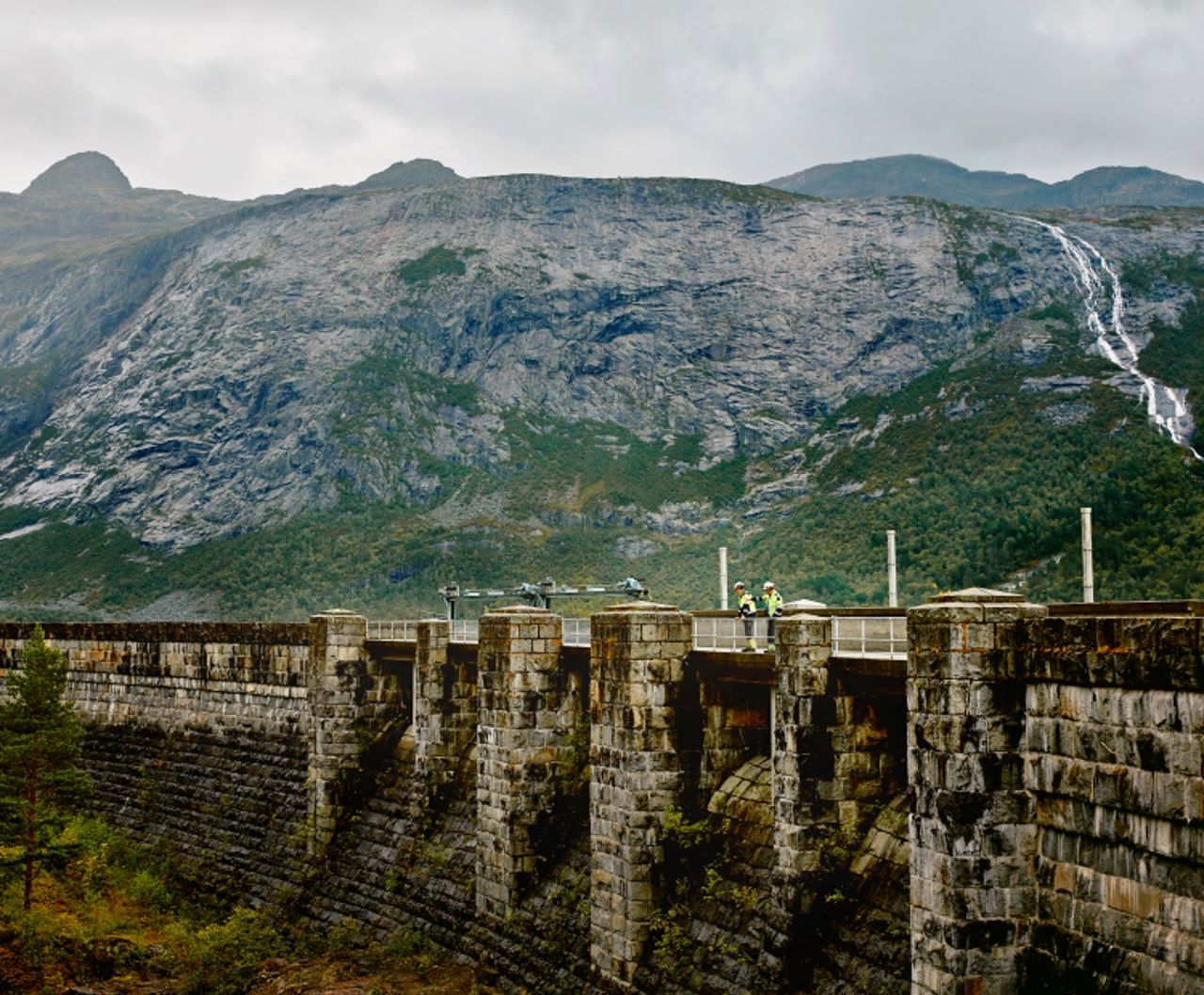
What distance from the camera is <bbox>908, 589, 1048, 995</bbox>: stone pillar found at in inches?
536

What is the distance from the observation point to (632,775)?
21.7 metres

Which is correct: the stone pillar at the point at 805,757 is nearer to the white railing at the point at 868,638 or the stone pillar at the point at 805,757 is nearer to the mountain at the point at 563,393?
the white railing at the point at 868,638

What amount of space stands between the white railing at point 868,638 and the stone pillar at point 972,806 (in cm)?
327

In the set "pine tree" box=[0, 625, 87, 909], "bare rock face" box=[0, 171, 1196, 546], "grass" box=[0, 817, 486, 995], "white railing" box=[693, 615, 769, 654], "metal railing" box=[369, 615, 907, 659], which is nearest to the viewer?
"metal railing" box=[369, 615, 907, 659]

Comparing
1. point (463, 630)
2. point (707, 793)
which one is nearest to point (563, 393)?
point (463, 630)

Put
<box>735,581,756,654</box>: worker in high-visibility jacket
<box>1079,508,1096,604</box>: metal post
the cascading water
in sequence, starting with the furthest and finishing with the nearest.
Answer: the cascading water < <box>1079,508,1096,604</box>: metal post < <box>735,581,756,654</box>: worker in high-visibility jacket

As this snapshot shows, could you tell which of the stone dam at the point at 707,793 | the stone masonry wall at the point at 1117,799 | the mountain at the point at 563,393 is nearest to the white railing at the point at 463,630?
the stone dam at the point at 707,793

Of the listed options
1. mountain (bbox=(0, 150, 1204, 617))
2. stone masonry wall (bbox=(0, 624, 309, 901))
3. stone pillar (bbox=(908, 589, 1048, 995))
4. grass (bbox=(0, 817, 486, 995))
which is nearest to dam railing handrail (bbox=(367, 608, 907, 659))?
stone pillar (bbox=(908, 589, 1048, 995))

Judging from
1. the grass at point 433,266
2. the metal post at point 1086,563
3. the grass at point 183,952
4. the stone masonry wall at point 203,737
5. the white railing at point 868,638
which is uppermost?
the grass at point 433,266

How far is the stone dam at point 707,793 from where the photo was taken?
12578 mm

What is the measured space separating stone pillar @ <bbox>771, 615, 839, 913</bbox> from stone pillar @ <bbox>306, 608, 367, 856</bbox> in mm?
17145

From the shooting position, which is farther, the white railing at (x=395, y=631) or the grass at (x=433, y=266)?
the grass at (x=433, y=266)

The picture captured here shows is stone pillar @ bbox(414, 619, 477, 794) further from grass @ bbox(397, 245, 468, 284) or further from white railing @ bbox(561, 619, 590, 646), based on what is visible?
grass @ bbox(397, 245, 468, 284)

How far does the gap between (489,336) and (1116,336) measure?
232 feet
